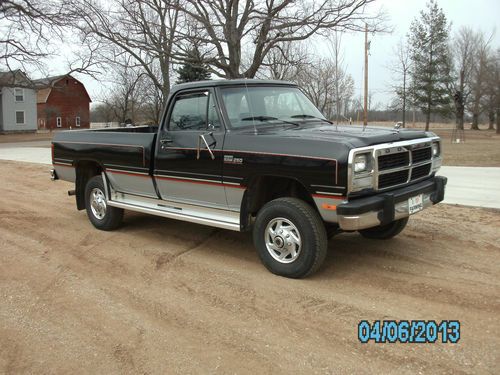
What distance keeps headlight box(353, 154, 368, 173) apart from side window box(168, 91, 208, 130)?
202 cm

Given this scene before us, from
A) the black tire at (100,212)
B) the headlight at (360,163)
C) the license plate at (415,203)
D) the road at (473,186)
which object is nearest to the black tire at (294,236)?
the headlight at (360,163)

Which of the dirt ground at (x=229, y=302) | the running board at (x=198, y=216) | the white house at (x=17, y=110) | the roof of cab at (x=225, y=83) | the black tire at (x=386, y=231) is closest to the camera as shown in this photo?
the dirt ground at (x=229, y=302)

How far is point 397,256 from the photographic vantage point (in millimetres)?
5543

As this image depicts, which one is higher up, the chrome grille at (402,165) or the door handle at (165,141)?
the door handle at (165,141)

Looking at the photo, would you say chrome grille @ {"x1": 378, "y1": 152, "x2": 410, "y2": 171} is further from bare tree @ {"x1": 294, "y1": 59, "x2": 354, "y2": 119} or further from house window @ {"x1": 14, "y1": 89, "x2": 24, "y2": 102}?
house window @ {"x1": 14, "y1": 89, "x2": 24, "y2": 102}

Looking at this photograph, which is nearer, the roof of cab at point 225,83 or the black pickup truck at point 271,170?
the black pickup truck at point 271,170

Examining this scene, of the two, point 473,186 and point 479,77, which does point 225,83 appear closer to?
point 473,186

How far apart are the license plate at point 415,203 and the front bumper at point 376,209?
40 mm

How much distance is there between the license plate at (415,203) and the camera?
15.9ft

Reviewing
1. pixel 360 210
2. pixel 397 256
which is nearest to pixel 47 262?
pixel 360 210

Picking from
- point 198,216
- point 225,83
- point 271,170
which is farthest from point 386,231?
point 225,83

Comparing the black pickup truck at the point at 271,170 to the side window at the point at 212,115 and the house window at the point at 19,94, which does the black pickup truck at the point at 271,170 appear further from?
the house window at the point at 19,94

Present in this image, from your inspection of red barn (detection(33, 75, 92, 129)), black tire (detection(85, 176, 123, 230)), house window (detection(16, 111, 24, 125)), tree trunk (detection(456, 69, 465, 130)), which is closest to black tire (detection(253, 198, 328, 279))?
black tire (detection(85, 176, 123, 230))

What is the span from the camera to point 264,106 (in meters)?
5.75
